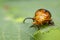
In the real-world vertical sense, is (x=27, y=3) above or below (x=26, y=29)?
above

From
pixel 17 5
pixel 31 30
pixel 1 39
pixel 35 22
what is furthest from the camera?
pixel 17 5

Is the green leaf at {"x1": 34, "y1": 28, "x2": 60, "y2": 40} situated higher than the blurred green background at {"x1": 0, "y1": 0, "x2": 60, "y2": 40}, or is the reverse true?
the blurred green background at {"x1": 0, "y1": 0, "x2": 60, "y2": 40}

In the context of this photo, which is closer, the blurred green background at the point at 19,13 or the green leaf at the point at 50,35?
the green leaf at the point at 50,35

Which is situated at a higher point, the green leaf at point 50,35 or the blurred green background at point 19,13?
the blurred green background at point 19,13

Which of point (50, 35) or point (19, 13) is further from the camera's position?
point (19, 13)

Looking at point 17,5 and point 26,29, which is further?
point 17,5

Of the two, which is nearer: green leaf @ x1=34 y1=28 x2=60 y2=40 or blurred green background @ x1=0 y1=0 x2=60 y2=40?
green leaf @ x1=34 y1=28 x2=60 y2=40

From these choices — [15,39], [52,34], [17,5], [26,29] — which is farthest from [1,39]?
[17,5]

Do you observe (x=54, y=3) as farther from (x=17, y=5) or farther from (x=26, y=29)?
(x=26, y=29)
